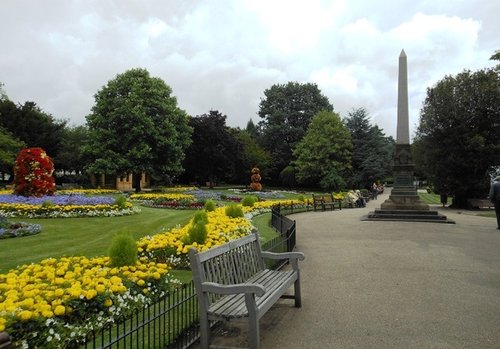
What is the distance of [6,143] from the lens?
3756 centimetres

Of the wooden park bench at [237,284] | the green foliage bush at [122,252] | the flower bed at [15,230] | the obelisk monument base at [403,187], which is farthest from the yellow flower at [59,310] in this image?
the obelisk monument base at [403,187]

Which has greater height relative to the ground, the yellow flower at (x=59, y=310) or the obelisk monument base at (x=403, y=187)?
the obelisk monument base at (x=403, y=187)

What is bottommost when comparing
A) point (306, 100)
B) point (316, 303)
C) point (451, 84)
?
point (316, 303)

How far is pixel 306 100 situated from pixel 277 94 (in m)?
4.55

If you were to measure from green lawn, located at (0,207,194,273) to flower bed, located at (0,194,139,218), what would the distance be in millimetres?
765

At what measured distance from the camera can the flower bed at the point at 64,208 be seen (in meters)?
16.7

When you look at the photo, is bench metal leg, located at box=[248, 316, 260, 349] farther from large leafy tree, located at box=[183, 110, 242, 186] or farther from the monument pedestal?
large leafy tree, located at box=[183, 110, 242, 186]

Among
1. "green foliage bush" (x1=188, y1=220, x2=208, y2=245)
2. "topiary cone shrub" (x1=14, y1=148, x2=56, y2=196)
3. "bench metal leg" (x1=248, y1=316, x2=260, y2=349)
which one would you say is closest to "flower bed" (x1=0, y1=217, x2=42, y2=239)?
"green foliage bush" (x1=188, y1=220, x2=208, y2=245)

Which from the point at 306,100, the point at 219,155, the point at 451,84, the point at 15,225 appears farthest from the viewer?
the point at 306,100

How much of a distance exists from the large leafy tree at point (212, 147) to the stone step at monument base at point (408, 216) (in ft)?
105

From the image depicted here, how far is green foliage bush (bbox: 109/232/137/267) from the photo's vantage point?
649 cm

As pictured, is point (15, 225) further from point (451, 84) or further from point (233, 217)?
point (451, 84)

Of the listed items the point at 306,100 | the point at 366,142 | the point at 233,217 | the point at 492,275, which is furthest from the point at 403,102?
the point at 306,100

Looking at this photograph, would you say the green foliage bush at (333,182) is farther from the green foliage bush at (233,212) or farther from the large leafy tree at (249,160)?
the green foliage bush at (233,212)
